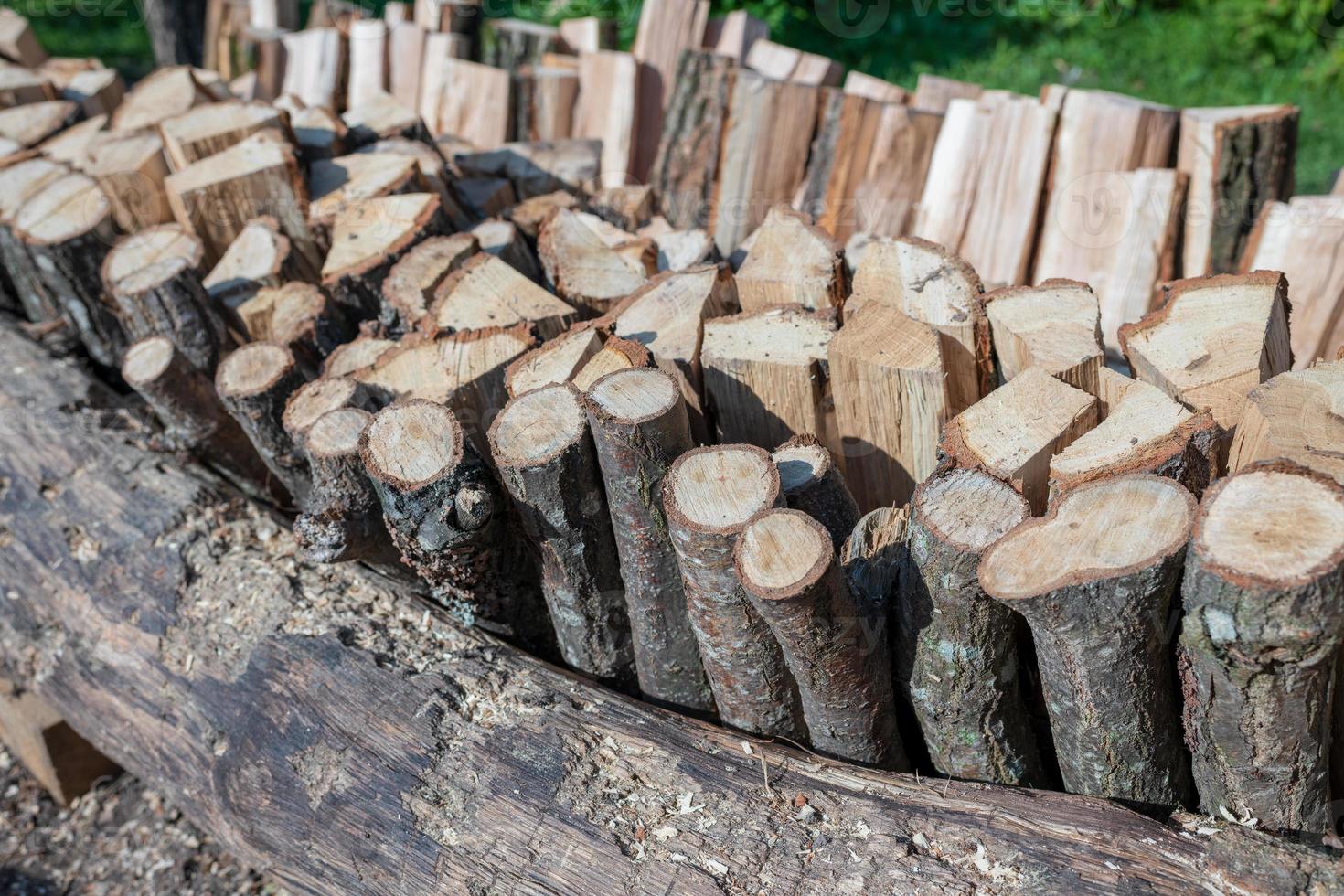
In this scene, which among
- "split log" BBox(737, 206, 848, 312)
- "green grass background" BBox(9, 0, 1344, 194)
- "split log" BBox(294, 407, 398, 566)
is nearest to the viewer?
"split log" BBox(294, 407, 398, 566)

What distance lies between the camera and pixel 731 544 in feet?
5.59

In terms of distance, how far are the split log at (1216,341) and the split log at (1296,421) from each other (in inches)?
3.1

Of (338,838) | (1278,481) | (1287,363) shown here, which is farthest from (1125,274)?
(338,838)

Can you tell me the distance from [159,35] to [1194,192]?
6016 mm

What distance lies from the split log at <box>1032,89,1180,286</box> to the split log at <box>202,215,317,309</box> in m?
2.25

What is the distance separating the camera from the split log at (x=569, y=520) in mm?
1893

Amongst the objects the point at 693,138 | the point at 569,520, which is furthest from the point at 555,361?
the point at 693,138

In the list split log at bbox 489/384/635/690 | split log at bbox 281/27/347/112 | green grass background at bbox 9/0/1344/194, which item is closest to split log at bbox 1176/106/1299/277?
split log at bbox 489/384/635/690

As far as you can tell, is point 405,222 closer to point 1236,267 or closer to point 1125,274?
point 1125,274

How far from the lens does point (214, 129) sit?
3.19 metres

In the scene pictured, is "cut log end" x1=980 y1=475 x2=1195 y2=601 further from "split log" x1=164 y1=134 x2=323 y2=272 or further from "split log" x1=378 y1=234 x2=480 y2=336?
"split log" x1=164 y1=134 x2=323 y2=272

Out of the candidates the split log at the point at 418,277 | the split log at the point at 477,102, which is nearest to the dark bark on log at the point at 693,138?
the split log at the point at 477,102

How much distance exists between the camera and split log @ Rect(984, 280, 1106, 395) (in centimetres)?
193

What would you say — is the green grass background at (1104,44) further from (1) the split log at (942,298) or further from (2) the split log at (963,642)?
(2) the split log at (963,642)
